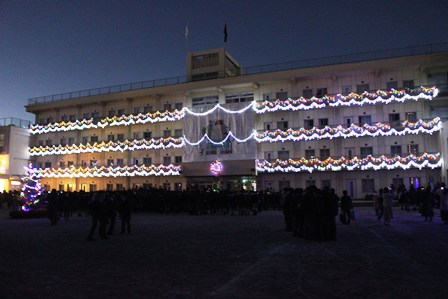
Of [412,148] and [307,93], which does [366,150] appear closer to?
[412,148]

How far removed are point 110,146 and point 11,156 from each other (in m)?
13.4

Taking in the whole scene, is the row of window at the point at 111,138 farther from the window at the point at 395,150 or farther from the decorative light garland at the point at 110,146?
the window at the point at 395,150

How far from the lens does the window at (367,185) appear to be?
34500 mm

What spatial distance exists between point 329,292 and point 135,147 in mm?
37911

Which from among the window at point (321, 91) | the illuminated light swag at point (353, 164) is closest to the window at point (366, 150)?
the illuminated light swag at point (353, 164)

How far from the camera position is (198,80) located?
40375 millimetres

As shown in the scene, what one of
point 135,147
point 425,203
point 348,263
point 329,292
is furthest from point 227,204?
point 135,147

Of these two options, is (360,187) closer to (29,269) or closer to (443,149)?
(443,149)

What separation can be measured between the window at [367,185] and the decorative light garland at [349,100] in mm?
6888

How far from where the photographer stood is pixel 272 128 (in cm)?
3781

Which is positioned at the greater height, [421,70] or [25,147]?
[421,70]

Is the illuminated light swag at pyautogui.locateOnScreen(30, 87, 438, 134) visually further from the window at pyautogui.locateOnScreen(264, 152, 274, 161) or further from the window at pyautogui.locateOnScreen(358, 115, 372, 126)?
the window at pyautogui.locateOnScreen(264, 152, 274, 161)

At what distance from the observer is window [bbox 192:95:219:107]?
40656mm

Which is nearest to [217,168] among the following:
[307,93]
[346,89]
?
[307,93]
